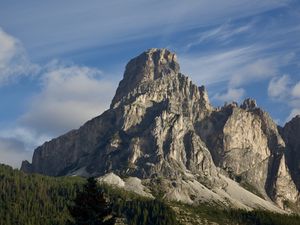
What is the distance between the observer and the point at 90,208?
63344mm

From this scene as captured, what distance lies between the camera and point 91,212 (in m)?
63.2

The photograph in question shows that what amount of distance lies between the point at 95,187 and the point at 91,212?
8.89ft

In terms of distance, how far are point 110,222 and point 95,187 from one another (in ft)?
13.4

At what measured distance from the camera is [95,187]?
2496 inches

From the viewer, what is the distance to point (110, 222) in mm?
62969

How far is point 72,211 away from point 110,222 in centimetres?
424

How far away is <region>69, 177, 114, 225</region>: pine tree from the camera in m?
63.0

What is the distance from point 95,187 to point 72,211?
3.52m

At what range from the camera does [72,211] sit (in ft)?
206

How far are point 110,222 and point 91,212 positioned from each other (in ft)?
7.61

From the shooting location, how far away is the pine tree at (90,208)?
2479 inches

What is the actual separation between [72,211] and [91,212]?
204 centimetres
